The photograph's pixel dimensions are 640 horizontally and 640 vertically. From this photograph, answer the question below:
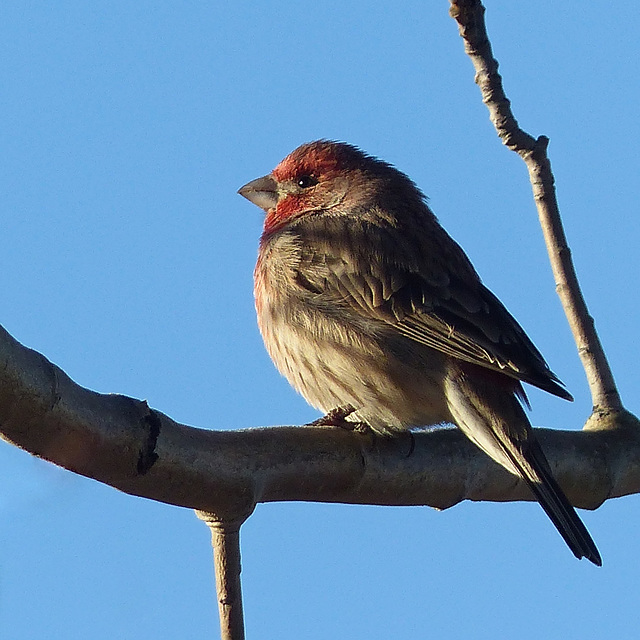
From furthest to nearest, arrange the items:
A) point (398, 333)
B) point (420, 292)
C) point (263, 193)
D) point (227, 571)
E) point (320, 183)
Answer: point (263, 193) < point (320, 183) < point (420, 292) < point (398, 333) < point (227, 571)

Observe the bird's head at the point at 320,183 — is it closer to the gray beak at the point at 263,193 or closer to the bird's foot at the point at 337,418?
the gray beak at the point at 263,193

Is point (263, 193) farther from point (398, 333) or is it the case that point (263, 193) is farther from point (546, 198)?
point (546, 198)

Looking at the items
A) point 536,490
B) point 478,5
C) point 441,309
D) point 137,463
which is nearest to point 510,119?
point 478,5

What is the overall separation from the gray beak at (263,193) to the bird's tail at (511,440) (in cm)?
234

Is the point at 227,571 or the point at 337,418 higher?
the point at 337,418

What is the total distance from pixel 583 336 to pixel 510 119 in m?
1.31

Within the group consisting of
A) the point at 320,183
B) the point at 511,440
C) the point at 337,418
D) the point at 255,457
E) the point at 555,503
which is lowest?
the point at 255,457

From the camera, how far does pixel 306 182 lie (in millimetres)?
7367

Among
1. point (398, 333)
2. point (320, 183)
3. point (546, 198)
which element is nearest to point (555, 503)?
point (398, 333)

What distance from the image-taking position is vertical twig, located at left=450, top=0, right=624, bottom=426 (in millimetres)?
4500

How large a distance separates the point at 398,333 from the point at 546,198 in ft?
3.52

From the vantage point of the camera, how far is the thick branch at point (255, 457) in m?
3.31

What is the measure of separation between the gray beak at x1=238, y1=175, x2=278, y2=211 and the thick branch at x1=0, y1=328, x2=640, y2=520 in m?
2.62

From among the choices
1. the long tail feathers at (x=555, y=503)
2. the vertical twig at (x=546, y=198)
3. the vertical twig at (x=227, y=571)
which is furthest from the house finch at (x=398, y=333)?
the vertical twig at (x=227, y=571)
